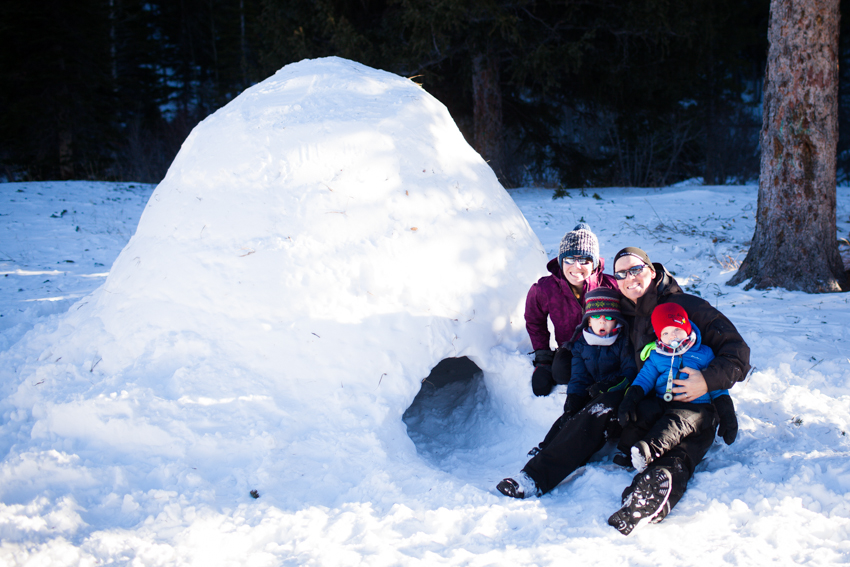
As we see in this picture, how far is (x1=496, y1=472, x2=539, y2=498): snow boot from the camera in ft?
8.13

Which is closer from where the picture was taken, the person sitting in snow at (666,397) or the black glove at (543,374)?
the person sitting in snow at (666,397)

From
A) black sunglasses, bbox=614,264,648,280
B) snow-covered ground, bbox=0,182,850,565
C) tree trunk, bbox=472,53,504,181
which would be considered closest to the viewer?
snow-covered ground, bbox=0,182,850,565

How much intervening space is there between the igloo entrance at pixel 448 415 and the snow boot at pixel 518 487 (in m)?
0.53

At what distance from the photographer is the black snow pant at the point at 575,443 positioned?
258cm

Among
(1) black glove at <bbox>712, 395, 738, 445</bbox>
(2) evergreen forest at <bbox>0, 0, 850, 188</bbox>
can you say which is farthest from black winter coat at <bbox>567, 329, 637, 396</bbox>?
(2) evergreen forest at <bbox>0, 0, 850, 188</bbox>

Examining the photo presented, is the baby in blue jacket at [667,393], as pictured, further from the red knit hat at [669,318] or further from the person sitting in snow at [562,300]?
the person sitting in snow at [562,300]

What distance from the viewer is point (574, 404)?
290cm

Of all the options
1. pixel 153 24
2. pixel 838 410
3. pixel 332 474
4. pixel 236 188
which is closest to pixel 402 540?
pixel 332 474

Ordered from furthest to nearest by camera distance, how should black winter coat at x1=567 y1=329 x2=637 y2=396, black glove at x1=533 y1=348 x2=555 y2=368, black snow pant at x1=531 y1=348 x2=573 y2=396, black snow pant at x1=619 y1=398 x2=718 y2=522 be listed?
1. black glove at x1=533 y1=348 x2=555 y2=368
2. black snow pant at x1=531 y1=348 x2=573 y2=396
3. black winter coat at x1=567 y1=329 x2=637 y2=396
4. black snow pant at x1=619 y1=398 x2=718 y2=522

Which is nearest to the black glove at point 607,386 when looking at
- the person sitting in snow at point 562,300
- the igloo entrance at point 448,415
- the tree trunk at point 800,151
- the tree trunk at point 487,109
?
the person sitting in snow at point 562,300

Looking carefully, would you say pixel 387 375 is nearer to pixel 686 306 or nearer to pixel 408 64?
Result: pixel 686 306

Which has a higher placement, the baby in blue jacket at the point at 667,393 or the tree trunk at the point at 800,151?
the tree trunk at the point at 800,151

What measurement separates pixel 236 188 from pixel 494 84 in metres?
7.95

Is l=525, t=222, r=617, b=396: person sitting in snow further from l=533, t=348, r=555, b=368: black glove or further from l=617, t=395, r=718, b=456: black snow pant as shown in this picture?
l=617, t=395, r=718, b=456: black snow pant
